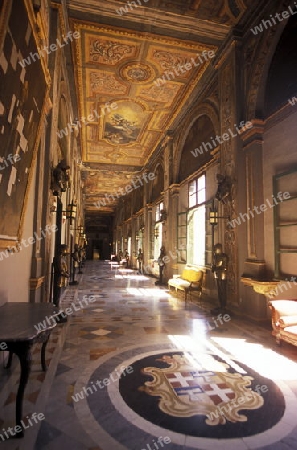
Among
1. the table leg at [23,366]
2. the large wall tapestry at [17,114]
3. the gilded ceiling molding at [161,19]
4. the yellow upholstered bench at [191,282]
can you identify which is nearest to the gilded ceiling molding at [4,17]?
the large wall tapestry at [17,114]

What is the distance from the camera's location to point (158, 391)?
8.84 feet

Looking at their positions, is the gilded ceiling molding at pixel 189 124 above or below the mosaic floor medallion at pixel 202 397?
above

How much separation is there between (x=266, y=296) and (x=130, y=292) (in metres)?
4.88

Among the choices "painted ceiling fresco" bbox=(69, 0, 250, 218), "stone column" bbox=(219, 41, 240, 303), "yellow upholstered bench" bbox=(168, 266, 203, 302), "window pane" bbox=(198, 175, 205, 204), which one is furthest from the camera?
"window pane" bbox=(198, 175, 205, 204)

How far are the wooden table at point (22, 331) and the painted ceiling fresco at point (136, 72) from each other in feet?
20.5

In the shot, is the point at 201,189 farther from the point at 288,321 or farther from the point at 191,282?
the point at 288,321

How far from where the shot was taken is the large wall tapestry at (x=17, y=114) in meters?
2.38

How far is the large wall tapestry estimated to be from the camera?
2.38m

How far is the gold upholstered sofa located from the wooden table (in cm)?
320

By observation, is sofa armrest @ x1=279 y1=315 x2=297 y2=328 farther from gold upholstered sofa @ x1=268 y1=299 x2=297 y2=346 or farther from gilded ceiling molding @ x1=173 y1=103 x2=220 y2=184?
gilded ceiling molding @ x1=173 y1=103 x2=220 y2=184

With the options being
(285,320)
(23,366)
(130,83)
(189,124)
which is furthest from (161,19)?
(23,366)

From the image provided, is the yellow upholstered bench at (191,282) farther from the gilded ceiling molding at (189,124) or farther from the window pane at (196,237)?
the gilded ceiling molding at (189,124)

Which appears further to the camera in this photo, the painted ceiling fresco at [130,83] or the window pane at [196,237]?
the window pane at [196,237]

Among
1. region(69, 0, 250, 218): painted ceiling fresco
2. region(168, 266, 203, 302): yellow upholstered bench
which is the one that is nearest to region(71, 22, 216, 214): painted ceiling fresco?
region(69, 0, 250, 218): painted ceiling fresco
